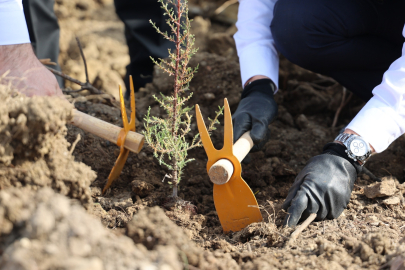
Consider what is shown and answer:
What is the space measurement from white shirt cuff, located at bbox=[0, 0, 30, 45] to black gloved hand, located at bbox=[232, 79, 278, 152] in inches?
55.2

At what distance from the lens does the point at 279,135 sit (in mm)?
2691

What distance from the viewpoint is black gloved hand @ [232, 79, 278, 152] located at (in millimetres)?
1948

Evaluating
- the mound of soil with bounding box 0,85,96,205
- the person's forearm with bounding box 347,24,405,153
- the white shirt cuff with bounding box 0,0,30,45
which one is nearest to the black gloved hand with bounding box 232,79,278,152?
the person's forearm with bounding box 347,24,405,153

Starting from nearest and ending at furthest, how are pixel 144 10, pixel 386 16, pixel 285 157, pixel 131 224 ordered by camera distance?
pixel 131 224, pixel 386 16, pixel 285 157, pixel 144 10

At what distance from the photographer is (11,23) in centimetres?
196

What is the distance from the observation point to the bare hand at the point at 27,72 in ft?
5.58

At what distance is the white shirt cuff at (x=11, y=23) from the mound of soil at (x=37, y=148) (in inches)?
28.9

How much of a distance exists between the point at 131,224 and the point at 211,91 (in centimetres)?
188

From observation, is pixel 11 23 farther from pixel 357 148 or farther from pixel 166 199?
pixel 357 148

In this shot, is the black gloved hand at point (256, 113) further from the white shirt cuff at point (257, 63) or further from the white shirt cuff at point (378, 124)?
the white shirt cuff at point (378, 124)

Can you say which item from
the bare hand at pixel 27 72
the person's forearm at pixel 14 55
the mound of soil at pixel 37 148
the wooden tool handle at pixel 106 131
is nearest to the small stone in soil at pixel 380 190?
the wooden tool handle at pixel 106 131

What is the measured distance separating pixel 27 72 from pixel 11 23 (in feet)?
1.49

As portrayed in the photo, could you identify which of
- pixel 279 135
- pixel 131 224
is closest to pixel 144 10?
pixel 279 135

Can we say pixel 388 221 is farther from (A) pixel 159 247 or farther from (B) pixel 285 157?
(A) pixel 159 247
